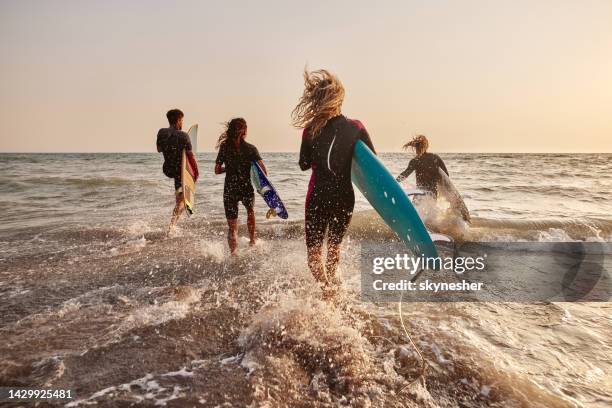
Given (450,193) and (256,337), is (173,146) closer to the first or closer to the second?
(256,337)

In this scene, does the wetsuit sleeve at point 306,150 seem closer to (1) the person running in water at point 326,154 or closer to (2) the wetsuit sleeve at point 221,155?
(1) the person running in water at point 326,154

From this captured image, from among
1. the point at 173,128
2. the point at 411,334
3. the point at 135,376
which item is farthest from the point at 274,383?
the point at 173,128

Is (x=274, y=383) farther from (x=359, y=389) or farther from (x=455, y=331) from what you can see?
→ (x=455, y=331)

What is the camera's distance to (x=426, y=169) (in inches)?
278

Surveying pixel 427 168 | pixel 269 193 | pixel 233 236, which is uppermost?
pixel 427 168

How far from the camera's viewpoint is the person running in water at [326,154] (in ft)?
10.3

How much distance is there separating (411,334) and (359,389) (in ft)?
3.05

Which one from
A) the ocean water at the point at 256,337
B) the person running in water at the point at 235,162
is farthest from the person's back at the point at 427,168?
the person running in water at the point at 235,162

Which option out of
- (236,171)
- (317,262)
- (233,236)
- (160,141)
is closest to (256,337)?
(317,262)

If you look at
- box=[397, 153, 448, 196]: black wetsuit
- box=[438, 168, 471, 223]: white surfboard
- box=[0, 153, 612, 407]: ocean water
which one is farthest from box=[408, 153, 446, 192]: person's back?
box=[0, 153, 612, 407]: ocean water

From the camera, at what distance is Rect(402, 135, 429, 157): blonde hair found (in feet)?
23.2

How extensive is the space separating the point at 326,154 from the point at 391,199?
2.59 feet

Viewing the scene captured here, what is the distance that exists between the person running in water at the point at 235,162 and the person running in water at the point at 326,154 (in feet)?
6.38

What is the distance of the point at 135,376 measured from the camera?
7.88 feet
